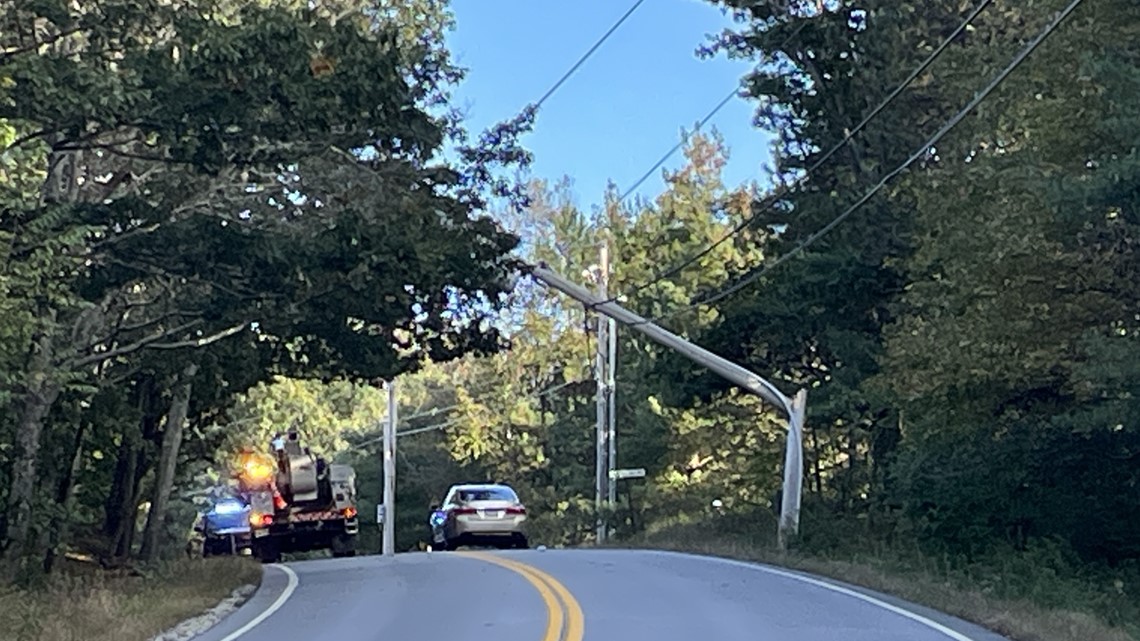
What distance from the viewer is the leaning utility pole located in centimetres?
2784

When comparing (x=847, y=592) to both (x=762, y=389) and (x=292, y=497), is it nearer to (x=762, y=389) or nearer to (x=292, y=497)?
(x=762, y=389)

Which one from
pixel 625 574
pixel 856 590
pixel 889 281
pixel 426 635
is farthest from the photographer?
pixel 889 281

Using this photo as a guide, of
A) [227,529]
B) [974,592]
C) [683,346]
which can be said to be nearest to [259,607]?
[974,592]

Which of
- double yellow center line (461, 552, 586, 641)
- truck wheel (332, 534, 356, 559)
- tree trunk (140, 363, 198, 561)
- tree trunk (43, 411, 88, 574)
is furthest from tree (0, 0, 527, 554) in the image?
truck wheel (332, 534, 356, 559)

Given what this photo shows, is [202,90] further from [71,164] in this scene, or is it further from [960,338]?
[960,338]

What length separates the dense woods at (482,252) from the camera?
53.8 feet

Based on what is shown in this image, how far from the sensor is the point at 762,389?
29359 millimetres

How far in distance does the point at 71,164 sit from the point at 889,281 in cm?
1692

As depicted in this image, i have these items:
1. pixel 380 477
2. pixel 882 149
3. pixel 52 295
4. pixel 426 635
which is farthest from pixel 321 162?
pixel 380 477

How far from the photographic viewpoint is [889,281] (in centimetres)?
3048

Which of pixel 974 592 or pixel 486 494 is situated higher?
pixel 486 494

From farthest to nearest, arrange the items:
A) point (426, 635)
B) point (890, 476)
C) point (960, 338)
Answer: point (890, 476) → point (960, 338) → point (426, 635)

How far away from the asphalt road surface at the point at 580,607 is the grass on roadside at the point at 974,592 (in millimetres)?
A: 410

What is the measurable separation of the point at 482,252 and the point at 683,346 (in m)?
8.67
